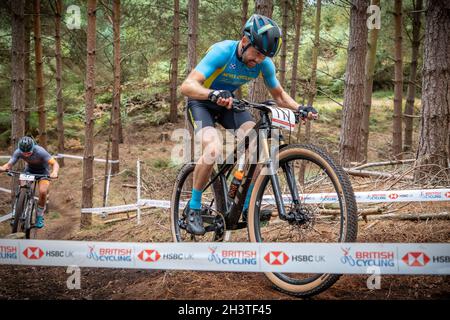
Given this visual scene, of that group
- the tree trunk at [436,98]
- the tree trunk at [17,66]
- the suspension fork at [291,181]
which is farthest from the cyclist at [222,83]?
the tree trunk at [17,66]

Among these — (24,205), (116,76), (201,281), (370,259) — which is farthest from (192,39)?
(370,259)

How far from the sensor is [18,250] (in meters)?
3.77

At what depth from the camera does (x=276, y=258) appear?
11.2 feet

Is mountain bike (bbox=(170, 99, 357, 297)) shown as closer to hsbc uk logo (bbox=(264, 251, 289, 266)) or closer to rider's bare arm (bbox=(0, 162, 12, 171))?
hsbc uk logo (bbox=(264, 251, 289, 266))

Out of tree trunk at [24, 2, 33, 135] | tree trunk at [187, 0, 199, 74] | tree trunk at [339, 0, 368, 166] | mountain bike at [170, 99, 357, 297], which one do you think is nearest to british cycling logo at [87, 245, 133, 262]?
mountain bike at [170, 99, 357, 297]

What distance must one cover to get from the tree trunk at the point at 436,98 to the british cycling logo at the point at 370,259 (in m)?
3.81

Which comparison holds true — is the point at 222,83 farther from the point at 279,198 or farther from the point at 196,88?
the point at 279,198

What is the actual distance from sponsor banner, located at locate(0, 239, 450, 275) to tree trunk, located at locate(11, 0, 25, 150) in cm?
836

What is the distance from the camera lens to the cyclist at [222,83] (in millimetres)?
3885

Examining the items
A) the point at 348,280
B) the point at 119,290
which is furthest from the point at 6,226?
the point at 348,280

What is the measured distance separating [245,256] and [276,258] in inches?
9.8

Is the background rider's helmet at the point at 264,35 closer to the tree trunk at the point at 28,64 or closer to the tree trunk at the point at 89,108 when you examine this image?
the tree trunk at the point at 89,108

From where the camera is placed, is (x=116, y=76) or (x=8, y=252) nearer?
(x=8, y=252)

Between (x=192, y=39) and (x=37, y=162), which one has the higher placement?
(x=192, y=39)
